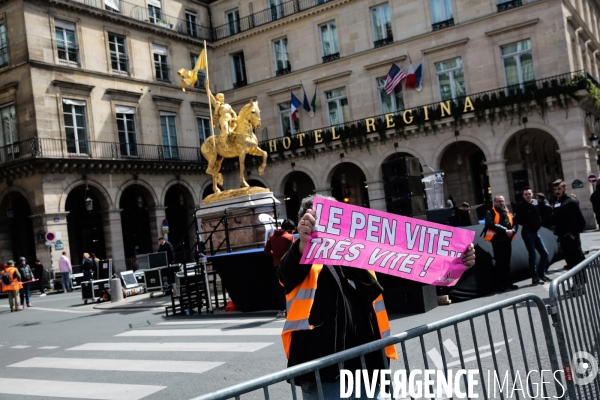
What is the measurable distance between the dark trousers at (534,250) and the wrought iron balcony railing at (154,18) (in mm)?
26403

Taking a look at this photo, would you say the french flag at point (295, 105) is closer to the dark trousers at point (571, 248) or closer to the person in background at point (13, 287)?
the person in background at point (13, 287)

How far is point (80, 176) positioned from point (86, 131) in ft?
8.46

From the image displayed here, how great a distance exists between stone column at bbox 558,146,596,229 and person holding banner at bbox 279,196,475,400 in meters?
25.4

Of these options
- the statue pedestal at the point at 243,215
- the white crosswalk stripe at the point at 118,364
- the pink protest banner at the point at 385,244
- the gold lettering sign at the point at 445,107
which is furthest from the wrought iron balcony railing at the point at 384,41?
the pink protest banner at the point at 385,244

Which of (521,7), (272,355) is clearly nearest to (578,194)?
(521,7)

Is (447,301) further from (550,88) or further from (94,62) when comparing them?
(94,62)

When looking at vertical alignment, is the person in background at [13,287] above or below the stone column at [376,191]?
below

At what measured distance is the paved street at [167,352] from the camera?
646cm

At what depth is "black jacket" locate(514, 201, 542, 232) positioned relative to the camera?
11070mm

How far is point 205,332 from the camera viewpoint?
10.3m

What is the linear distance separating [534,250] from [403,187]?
2.79 metres

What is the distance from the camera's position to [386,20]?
31.8m

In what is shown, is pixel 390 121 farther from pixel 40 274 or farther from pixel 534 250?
pixel 534 250

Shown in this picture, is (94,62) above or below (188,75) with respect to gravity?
above
